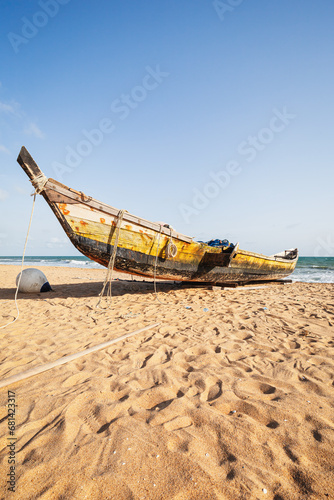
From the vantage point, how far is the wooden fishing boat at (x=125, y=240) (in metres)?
4.81

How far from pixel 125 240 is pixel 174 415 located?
4.23m

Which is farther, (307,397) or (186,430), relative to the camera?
(307,397)

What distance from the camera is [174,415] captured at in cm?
171

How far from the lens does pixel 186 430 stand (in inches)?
61.6

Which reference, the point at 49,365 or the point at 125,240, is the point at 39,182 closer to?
the point at 125,240

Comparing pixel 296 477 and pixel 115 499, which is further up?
pixel 296 477

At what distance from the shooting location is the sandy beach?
1220mm

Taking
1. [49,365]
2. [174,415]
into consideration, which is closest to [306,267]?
[174,415]

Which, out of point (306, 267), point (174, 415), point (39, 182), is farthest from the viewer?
point (306, 267)

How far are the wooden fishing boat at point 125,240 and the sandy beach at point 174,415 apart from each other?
2272mm

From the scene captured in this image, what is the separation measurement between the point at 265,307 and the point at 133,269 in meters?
3.39

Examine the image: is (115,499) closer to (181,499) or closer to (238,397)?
(181,499)

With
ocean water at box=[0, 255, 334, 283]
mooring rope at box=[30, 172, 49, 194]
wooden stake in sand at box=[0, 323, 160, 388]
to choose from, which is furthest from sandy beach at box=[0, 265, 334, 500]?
ocean water at box=[0, 255, 334, 283]

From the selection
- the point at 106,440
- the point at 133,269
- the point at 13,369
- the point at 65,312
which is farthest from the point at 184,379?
the point at 133,269
